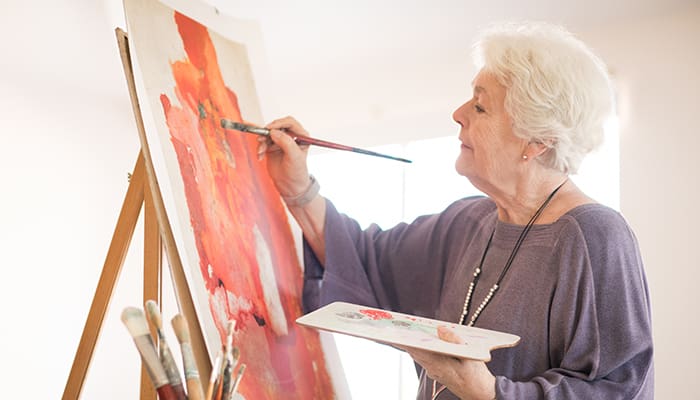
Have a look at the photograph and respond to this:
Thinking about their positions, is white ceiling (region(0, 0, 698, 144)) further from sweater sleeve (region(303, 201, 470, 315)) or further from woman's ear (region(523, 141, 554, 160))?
woman's ear (region(523, 141, 554, 160))

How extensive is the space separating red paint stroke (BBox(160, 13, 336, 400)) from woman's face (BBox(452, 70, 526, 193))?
432 mm

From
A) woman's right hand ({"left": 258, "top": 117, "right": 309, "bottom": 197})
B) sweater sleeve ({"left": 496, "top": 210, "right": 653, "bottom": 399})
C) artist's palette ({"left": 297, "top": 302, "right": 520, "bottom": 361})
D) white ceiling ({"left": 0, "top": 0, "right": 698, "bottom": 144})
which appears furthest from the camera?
white ceiling ({"left": 0, "top": 0, "right": 698, "bottom": 144})

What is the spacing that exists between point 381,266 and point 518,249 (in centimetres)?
39

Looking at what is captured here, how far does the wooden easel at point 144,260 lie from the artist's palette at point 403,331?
0.20m

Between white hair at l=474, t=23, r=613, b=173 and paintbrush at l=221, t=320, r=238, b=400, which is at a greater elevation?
white hair at l=474, t=23, r=613, b=173

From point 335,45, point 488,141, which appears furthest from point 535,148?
point 335,45

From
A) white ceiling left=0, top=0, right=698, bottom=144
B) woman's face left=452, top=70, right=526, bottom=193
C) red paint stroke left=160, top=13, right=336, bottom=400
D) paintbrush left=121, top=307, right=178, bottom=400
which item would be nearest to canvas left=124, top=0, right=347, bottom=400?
red paint stroke left=160, top=13, right=336, bottom=400

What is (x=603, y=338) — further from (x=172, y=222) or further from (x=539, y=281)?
(x=172, y=222)

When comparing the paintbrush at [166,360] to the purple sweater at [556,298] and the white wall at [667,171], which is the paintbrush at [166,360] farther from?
the white wall at [667,171]

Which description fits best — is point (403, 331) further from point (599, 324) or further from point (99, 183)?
point (99, 183)

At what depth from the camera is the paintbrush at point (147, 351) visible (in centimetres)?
76

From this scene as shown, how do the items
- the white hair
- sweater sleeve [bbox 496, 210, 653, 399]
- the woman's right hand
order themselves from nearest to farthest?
sweater sleeve [bbox 496, 210, 653, 399]
the white hair
the woman's right hand

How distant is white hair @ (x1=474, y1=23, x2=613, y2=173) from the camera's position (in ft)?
3.98

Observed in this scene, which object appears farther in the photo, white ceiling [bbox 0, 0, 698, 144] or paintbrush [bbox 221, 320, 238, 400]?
white ceiling [bbox 0, 0, 698, 144]
